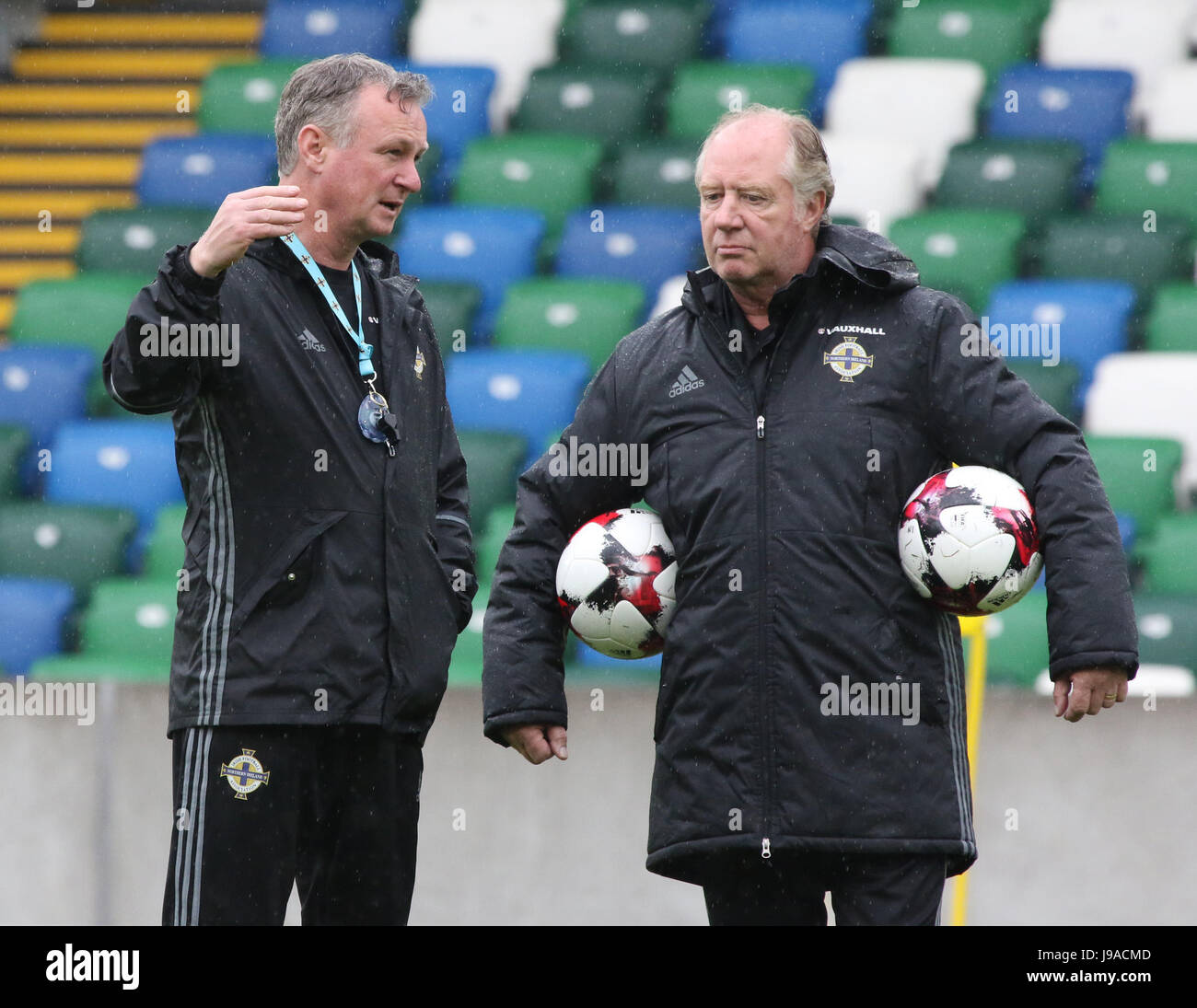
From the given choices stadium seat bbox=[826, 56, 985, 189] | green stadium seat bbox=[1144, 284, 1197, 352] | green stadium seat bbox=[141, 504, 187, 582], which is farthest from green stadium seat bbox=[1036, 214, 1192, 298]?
green stadium seat bbox=[141, 504, 187, 582]

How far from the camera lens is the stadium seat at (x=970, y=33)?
9195 millimetres

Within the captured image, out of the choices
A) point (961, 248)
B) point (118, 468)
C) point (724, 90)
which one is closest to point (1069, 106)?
point (961, 248)

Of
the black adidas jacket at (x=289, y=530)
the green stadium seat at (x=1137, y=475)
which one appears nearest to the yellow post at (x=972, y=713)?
the green stadium seat at (x=1137, y=475)

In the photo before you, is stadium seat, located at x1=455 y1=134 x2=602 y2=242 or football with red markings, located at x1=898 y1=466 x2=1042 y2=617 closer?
football with red markings, located at x1=898 y1=466 x2=1042 y2=617

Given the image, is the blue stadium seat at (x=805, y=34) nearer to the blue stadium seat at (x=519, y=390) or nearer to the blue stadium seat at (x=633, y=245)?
the blue stadium seat at (x=633, y=245)

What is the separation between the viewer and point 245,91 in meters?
9.72

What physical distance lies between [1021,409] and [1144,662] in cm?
280

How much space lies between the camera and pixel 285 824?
12.0ft

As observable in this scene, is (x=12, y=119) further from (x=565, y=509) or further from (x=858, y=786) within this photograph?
(x=858, y=786)

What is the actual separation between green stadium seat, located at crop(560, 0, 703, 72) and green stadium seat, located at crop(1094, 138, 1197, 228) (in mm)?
2373

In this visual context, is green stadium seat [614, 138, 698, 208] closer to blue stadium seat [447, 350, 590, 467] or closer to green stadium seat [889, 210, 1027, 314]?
green stadium seat [889, 210, 1027, 314]

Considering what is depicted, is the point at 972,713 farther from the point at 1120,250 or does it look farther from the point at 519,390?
the point at 1120,250

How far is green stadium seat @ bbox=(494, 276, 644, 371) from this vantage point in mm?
7887

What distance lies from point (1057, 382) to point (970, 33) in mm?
2771
